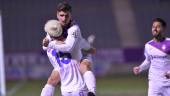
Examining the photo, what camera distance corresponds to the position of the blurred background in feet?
79.4

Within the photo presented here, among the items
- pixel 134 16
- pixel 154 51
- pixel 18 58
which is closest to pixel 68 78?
pixel 154 51

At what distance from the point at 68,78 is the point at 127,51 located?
50.8ft

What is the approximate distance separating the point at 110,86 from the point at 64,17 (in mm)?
11530

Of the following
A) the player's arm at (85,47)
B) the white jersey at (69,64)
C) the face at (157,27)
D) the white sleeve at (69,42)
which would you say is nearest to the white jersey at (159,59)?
the face at (157,27)

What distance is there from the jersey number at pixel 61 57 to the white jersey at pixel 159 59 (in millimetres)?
1979

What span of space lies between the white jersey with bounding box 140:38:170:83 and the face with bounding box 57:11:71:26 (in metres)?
2.23

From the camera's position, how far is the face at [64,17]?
9289mm

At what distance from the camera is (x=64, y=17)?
9297 millimetres

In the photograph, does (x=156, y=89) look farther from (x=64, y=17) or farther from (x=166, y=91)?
(x=64, y=17)

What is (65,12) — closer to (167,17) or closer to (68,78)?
(68,78)

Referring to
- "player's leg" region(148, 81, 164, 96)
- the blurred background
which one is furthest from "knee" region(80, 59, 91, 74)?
the blurred background

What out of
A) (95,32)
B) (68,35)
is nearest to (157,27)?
(68,35)

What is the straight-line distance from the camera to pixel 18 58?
24594mm

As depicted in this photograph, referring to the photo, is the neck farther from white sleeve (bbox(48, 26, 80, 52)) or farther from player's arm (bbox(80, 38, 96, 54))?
white sleeve (bbox(48, 26, 80, 52))
